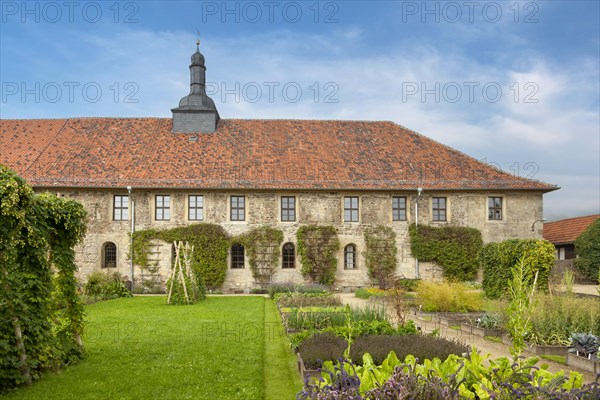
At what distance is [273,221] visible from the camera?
2378 centimetres

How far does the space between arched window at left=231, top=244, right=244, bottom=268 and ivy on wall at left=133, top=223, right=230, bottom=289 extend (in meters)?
0.49

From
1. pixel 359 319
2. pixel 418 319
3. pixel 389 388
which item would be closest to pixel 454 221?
pixel 418 319

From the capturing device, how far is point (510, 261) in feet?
54.0

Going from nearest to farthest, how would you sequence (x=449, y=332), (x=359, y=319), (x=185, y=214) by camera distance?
(x=359, y=319)
(x=449, y=332)
(x=185, y=214)

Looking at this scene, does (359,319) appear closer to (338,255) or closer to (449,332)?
(449,332)

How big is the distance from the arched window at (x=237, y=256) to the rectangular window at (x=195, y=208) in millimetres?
2197

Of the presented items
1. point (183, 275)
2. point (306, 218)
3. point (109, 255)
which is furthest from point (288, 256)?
point (109, 255)

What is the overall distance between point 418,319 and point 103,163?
1802cm

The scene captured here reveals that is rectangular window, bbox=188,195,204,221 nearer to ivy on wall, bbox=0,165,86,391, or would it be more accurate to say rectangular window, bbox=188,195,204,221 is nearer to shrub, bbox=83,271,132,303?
shrub, bbox=83,271,132,303

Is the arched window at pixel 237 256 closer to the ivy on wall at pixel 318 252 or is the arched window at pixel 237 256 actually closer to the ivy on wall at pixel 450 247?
the ivy on wall at pixel 318 252

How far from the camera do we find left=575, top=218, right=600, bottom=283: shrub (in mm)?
26416

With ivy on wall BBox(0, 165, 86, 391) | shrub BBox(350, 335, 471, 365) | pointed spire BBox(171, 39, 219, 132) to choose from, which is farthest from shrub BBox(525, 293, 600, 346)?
pointed spire BBox(171, 39, 219, 132)

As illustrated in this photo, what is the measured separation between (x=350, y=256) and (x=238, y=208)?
240 inches

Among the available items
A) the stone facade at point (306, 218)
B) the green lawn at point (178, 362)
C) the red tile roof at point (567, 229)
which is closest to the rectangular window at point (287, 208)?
the stone facade at point (306, 218)
